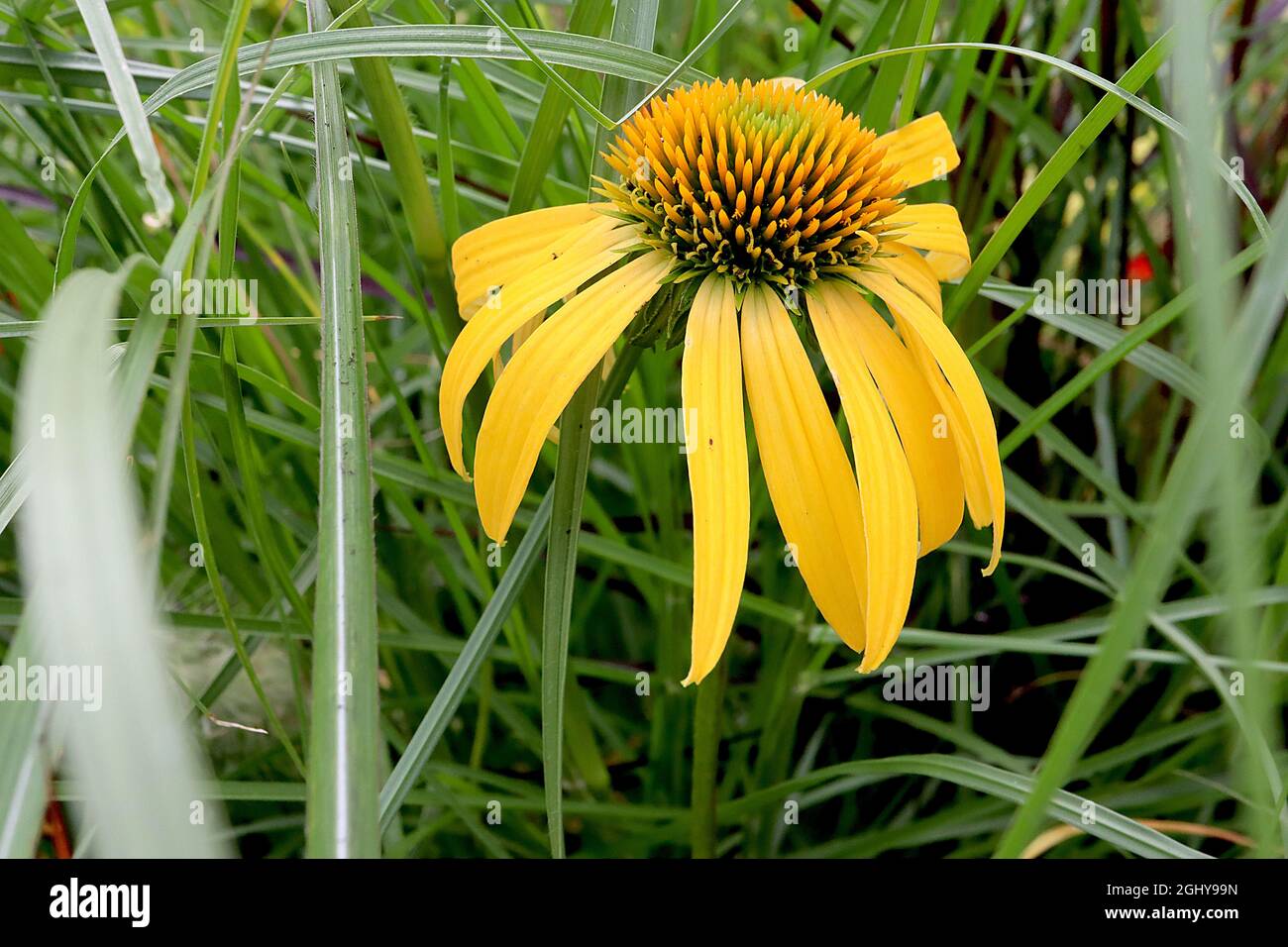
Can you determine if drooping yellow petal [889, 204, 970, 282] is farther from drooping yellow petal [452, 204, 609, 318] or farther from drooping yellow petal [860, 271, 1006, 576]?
drooping yellow petal [452, 204, 609, 318]

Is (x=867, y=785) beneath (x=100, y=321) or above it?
beneath

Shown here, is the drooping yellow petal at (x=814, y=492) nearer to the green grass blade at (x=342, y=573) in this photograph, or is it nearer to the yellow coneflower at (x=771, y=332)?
the yellow coneflower at (x=771, y=332)

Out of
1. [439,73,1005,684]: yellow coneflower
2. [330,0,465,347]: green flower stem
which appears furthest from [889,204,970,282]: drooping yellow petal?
[330,0,465,347]: green flower stem

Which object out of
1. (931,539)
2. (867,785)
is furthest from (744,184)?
(867,785)

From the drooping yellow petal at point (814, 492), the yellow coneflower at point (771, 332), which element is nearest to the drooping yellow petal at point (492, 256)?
the yellow coneflower at point (771, 332)

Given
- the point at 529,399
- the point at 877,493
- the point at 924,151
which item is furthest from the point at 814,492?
the point at 924,151
